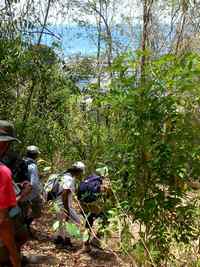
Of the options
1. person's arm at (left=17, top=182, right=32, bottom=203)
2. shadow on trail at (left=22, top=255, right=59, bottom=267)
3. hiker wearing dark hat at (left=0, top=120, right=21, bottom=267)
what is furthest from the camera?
shadow on trail at (left=22, top=255, right=59, bottom=267)

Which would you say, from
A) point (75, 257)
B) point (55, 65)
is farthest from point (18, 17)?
point (75, 257)

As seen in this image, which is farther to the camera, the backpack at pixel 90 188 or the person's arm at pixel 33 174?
the backpack at pixel 90 188

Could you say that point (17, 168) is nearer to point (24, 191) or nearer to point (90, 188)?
point (24, 191)

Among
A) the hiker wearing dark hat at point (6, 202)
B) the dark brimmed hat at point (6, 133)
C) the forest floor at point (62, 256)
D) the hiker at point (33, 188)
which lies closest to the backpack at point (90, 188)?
the hiker at point (33, 188)

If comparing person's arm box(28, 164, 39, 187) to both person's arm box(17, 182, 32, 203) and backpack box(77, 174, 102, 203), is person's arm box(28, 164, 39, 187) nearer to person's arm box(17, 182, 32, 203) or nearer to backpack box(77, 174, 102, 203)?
backpack box(77, 174, 102, 203)

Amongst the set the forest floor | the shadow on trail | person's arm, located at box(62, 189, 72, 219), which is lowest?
the forest floor

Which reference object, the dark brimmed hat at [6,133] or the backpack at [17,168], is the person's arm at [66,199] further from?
the dark brimmed hat at [6,133]

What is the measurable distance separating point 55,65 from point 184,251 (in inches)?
246

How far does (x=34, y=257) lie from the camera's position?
6.30 metres

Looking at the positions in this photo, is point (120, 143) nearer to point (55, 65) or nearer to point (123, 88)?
point (123, 88)

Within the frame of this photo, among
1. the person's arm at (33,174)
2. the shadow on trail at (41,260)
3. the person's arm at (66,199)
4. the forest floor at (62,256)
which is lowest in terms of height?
the forest floor at (62,256)

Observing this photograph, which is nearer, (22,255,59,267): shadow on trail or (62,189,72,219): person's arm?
(22,255,59,267): shadow on trail

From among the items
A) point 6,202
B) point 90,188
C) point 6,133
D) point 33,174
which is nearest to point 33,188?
point 33,174

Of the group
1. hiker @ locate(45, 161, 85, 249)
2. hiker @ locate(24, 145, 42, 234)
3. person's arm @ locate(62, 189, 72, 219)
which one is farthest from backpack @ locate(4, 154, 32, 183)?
person's arm @ locate(62, 189, 72, 219)
